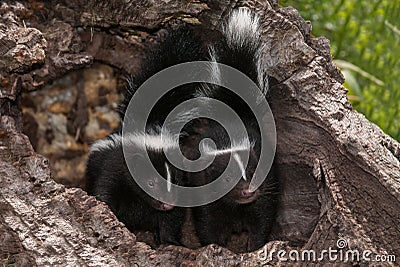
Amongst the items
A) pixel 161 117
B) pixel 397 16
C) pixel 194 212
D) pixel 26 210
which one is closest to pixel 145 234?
pixel 194 212

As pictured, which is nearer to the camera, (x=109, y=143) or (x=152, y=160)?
(x=152, y=160)

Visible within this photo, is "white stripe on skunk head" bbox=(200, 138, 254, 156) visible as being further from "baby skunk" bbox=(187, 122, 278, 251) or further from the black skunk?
the black skunk

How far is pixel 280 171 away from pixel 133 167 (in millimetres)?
850

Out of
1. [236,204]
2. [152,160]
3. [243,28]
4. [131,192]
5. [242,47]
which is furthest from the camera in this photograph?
[131,192]

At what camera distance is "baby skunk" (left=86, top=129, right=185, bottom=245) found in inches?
159

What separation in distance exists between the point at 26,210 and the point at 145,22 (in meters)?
1.25

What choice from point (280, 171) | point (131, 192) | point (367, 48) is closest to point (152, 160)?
point (131, 192)

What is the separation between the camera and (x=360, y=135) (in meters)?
3.29

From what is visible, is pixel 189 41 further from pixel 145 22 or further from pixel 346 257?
pixel 346 257

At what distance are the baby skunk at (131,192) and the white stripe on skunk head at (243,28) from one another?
764 millimetres

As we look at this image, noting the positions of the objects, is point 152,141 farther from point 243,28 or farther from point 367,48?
point 367,48

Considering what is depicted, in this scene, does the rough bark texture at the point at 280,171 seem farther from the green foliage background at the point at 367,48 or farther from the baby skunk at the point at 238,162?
the green foliage background at the point at 367,48

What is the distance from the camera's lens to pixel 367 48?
5754 millimetres

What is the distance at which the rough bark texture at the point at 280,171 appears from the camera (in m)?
3.19
